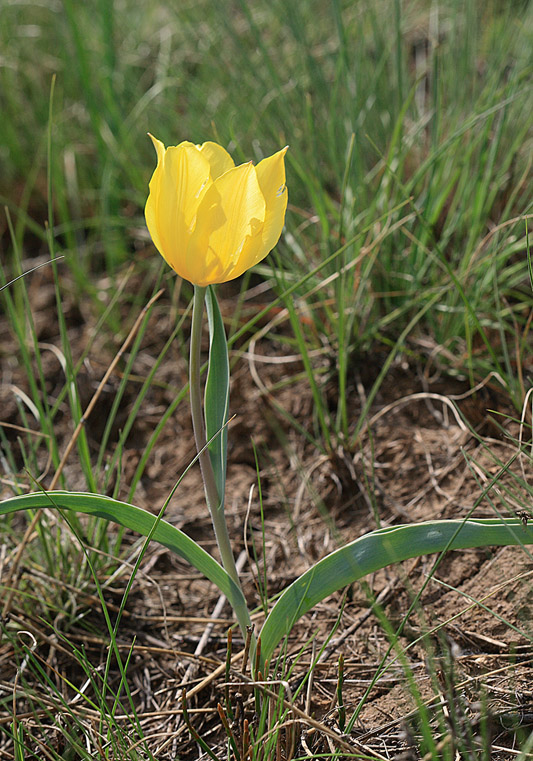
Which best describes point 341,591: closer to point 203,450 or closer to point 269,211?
point 203,450

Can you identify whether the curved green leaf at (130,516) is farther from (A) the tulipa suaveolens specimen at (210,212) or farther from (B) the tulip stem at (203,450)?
(A) the tulipa suaveolens specimen at (210,212)

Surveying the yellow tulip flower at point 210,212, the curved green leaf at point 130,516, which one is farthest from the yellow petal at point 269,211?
the curved green leaf at point 130,516

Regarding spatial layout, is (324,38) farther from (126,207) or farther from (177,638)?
(177,638)

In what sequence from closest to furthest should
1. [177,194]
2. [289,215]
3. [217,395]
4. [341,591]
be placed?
[177,194]
[217,395]
[341,591]
[289,215]

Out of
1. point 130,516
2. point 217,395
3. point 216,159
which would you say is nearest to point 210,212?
point 216,159

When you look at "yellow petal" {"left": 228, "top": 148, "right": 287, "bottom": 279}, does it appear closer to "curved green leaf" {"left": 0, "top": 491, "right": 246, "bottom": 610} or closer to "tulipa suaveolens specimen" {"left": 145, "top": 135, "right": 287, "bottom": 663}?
"tulipa suaveolens specimen" {"left": 145, "top": 135, "right": 287, "bottom": 663}
